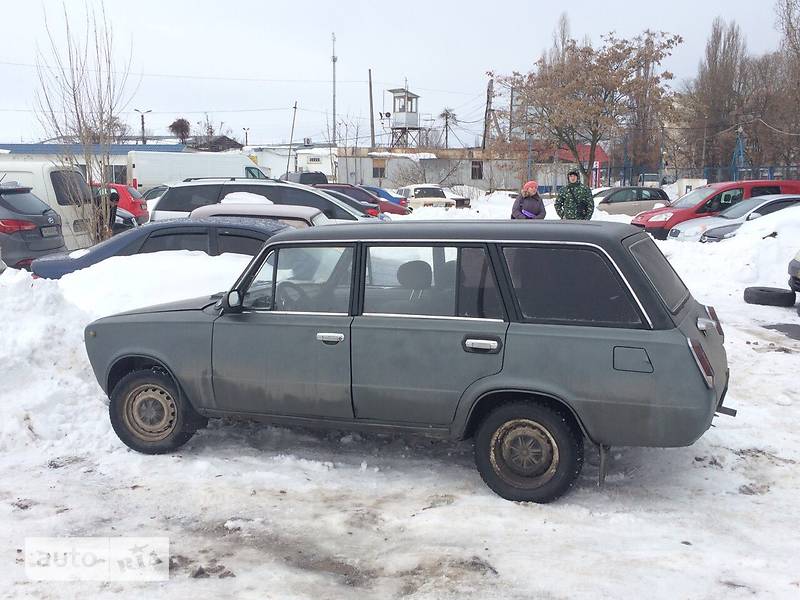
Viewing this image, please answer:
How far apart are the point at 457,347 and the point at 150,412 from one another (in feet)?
7.55

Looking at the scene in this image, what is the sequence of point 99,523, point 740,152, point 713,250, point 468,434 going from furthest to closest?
point 740,152
point 713,250
point 468,434
point 99,523

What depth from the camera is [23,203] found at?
12195mm

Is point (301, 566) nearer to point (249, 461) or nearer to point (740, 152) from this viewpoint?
point (249, 461)

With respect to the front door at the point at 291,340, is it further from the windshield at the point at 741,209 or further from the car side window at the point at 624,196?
the car side window at the point at 624,196

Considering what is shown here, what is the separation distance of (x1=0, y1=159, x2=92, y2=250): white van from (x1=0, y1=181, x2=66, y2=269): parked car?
3.69ft

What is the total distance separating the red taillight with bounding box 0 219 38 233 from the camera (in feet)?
38.7

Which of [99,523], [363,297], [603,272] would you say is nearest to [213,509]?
[99,523]

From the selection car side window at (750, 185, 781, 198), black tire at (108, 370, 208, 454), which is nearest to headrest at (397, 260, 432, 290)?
black tire at (108, 370, 208, 454)

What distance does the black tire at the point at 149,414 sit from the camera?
208 inches

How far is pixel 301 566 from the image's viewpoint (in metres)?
3.82

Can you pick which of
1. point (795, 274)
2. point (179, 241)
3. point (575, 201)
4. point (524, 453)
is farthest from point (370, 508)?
point (795, 274)

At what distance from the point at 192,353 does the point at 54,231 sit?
861cm

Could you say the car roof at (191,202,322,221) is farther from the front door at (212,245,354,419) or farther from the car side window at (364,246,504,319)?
the car side window at (364,246,504,319)

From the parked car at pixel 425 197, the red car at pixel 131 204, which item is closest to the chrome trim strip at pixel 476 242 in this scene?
the red car at pixel 131 204
